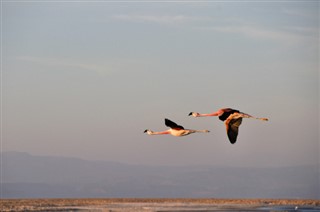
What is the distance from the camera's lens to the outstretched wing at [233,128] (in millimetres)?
44250

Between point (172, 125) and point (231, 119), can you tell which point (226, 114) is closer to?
point (231, 119)

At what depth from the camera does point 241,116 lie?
143ft

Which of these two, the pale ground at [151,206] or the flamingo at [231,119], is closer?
the flamingo at [231,119]

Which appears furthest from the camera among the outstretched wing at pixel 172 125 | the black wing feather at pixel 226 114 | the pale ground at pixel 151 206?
the pale ground at pixel 151 206

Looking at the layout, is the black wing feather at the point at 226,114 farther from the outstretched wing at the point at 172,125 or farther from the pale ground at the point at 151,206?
the pale ground at the point at 151,206

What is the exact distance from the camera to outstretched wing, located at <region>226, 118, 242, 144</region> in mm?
44250

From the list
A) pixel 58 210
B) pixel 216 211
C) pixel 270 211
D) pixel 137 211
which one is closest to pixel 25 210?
pixel 58 210

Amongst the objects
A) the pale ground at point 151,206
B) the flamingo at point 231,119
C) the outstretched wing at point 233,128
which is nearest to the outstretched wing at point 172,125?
the flamingo at point 231,119

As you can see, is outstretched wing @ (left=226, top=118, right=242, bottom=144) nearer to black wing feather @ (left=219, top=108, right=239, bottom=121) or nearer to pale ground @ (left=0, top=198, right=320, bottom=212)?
black wing feather @ (left=219, top=108, right=239, bottom=121)

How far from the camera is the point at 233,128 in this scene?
44500 millimetres

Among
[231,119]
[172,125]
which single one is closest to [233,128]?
[231,119]

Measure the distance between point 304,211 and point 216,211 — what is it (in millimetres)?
7662

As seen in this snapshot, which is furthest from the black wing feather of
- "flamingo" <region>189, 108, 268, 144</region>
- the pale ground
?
the pale ground

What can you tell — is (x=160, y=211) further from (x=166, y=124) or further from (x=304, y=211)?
(x=166, y=124)
